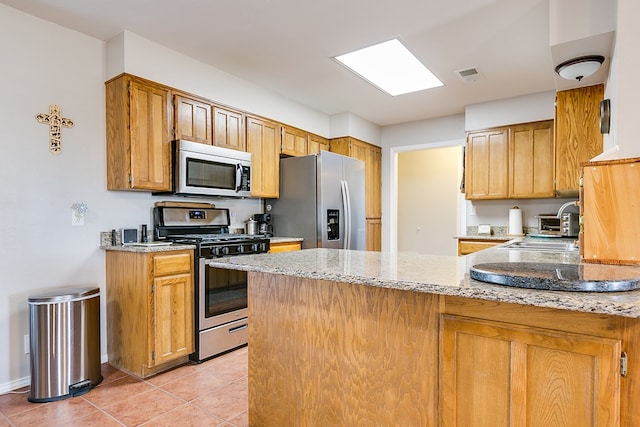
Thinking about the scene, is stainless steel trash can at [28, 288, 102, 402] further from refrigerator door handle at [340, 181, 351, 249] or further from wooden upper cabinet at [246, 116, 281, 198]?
refrigerator door handle at [340, 181, 351, 249]

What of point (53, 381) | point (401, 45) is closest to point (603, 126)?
point (401, 45)

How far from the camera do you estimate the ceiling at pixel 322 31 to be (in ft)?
8.01

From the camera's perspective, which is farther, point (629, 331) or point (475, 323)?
point (475, 323)

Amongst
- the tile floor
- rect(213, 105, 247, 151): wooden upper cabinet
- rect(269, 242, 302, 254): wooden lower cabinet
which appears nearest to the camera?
the tile floor

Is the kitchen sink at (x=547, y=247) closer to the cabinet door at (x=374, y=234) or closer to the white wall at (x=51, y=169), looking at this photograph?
the cabinet door at (x=374, y=234)

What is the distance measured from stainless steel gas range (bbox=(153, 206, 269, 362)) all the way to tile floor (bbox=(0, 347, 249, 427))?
0.32m

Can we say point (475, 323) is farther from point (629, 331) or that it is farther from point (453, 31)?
point (453, 31)

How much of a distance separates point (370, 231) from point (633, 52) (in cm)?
373

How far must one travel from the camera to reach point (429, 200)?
6383 mm

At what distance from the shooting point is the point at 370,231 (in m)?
5.30

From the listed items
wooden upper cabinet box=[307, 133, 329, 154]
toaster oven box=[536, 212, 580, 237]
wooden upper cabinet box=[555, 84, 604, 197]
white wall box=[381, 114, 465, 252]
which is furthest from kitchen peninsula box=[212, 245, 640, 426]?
white wall box=[381, 114, 465, 252]

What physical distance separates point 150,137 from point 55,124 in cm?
63

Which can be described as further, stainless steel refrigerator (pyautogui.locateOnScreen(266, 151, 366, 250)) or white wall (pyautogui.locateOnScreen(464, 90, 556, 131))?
white wall (pyautogui.locateOnScreen(464, 90, 556, 131))

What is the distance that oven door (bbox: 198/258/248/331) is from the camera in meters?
2.90
